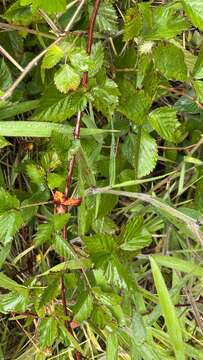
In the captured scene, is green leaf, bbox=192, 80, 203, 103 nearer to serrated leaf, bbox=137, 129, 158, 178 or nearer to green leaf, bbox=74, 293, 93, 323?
serrated leaf, bbox=137, 129, 158, 178

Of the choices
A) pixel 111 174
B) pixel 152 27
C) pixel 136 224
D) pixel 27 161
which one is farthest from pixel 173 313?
Answer: pixel 152 27

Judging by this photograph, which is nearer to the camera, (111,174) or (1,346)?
(111,174)

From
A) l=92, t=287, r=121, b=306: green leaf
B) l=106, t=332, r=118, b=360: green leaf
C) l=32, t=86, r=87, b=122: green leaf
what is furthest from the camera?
l=106, t=332, r=118, b=360: green leaf

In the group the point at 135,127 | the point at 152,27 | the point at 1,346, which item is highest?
the point at 152,27

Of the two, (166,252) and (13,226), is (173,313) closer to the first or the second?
(166,252)

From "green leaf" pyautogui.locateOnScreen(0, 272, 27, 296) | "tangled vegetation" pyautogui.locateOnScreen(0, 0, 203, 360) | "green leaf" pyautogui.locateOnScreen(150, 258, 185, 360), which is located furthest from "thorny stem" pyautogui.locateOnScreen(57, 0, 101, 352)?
"green leaf" pyautogui.locateOnScreen(150, 258, 185, 360)

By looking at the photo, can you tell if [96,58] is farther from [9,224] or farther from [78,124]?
[9,224]

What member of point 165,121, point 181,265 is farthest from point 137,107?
point 181,265
